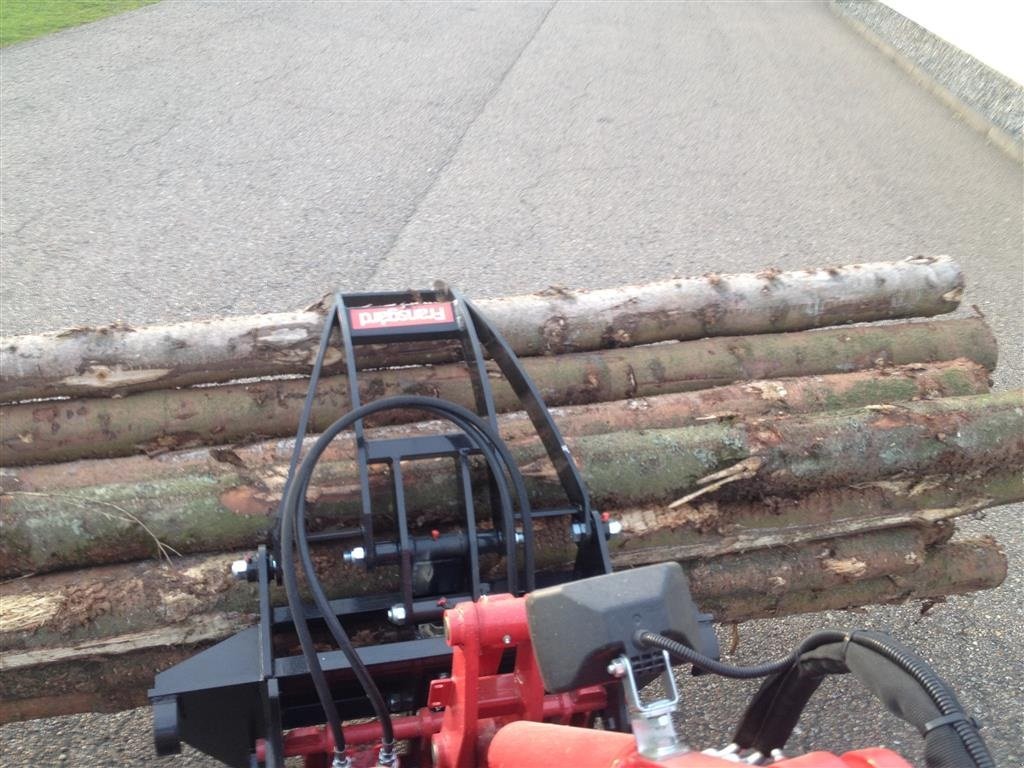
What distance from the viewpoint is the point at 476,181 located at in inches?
280

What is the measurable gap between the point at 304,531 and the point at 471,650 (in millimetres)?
521

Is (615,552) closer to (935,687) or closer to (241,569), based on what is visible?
(241,569)

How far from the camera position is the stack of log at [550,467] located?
2498 millimetres

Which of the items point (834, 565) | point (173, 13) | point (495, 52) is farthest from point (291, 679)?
point (173, 13)

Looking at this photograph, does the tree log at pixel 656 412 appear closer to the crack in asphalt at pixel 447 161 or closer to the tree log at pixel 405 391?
the tree log at pixel 405 391

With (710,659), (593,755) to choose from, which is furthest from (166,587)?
(710,659)

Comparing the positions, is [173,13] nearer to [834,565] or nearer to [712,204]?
[712,204]

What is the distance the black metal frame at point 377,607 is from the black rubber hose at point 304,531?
55 mm

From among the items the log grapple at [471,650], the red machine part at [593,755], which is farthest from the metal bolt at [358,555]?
the red machine part at [593,755]

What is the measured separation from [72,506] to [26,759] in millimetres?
916

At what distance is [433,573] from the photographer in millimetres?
2381

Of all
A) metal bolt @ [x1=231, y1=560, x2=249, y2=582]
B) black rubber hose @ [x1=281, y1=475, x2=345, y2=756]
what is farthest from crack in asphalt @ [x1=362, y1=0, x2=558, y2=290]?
black rubber hose @ [x1=281, y1=475, x2=345, y2=756]

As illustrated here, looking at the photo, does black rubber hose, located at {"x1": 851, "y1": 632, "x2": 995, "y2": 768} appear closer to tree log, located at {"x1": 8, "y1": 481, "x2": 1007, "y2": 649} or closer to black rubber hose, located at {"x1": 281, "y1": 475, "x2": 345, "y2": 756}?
black rubber hose, located at {"x1": 281, "y1": 475, "x2": 345, "y2": 756}

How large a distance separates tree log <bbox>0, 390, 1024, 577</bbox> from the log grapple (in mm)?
97
